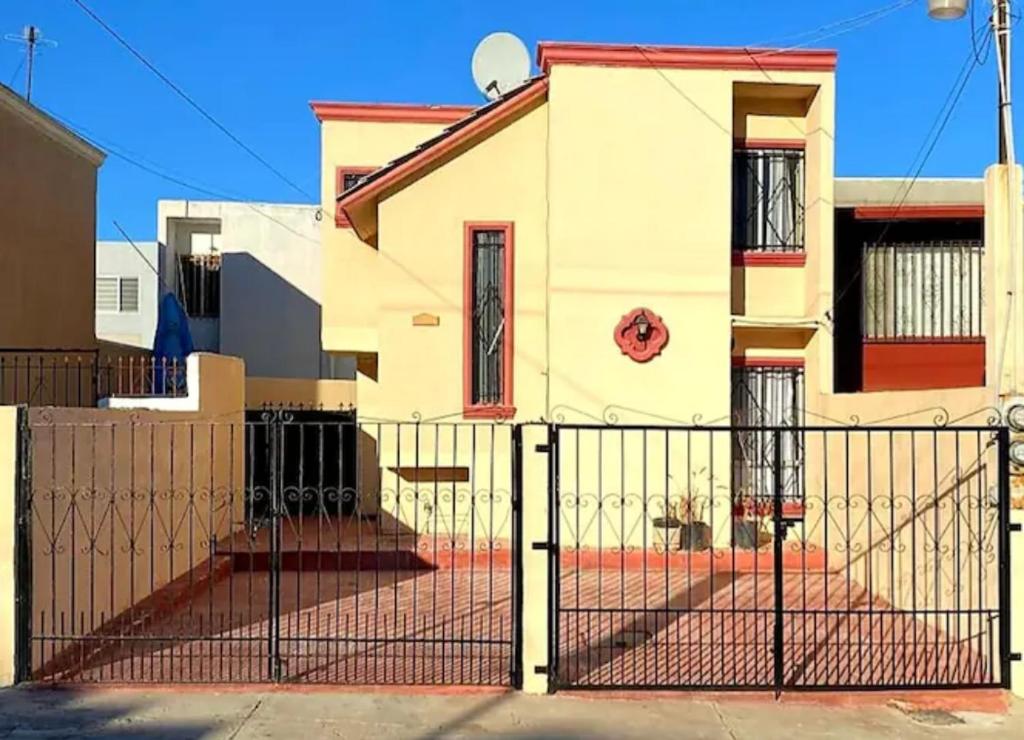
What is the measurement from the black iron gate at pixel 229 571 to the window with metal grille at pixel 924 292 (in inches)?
193

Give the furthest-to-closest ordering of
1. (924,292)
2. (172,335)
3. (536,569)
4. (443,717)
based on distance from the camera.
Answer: (172,335)
(924,292)
(536,569)
(443,717)

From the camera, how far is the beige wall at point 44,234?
1244 cm

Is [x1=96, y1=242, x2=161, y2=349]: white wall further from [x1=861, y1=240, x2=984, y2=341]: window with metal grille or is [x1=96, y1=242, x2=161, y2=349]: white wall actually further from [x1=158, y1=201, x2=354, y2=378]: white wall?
[x1=861, y1=240, x2=984, y2=341]: window with metal grille

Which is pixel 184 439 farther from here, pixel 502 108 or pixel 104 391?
pixel 502 108

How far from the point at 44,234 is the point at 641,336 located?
28.1ft

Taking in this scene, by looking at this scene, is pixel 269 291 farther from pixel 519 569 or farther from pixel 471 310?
pixel 519 569

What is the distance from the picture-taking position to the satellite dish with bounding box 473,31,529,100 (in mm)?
13789

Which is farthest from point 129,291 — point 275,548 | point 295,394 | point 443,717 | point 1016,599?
point 1016,599

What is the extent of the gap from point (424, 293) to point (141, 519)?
15.1ft

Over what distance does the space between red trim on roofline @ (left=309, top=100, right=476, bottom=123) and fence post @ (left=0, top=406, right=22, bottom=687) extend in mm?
8385

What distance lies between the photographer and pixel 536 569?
6684mm

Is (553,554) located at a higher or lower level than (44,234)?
lower

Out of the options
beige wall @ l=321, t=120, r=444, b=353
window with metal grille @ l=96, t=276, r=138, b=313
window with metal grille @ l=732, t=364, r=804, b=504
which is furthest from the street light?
window with metal grille @ l=96, t=276, r=138, b=313

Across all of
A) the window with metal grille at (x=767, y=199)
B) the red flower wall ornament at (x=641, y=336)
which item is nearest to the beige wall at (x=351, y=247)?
the red flower wall ornament at (x=641, y=336)
